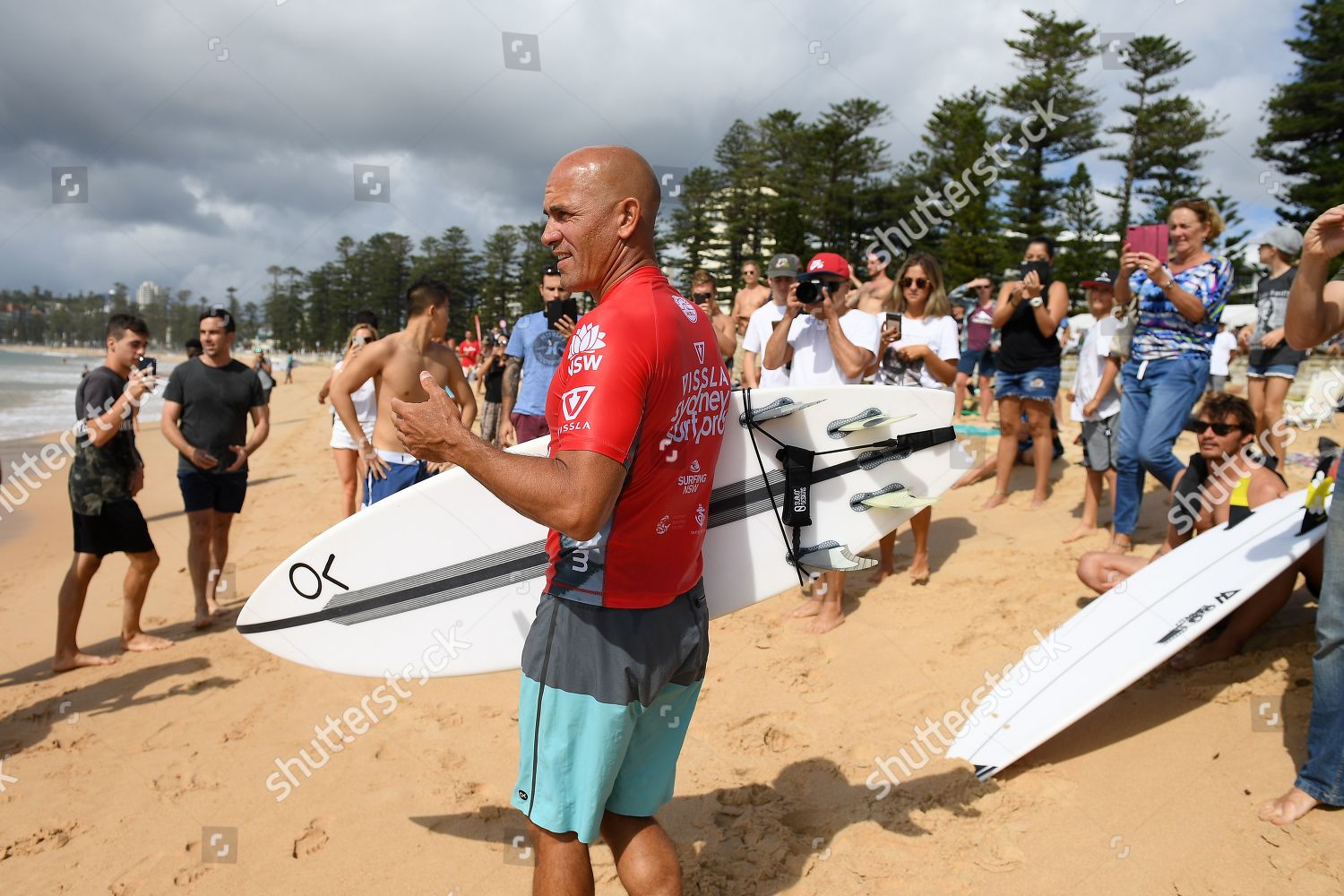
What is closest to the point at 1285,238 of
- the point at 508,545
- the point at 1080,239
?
the point at 508,545

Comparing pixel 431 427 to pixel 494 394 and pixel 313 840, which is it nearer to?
pixel 313 840

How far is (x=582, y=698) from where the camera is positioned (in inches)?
65.7

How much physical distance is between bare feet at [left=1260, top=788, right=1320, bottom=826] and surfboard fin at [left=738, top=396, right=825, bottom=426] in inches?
73.4

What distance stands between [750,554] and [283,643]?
1.80m

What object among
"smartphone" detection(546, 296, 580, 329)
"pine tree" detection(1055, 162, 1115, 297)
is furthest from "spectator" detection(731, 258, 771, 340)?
"pine tree" detection(1055, 162, 1115, 297)

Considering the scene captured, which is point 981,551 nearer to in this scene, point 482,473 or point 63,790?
point 482,473

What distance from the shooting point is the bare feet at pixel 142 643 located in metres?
4.64

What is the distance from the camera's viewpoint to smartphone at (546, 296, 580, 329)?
4.93 metres

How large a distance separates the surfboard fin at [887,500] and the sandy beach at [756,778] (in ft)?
3.41

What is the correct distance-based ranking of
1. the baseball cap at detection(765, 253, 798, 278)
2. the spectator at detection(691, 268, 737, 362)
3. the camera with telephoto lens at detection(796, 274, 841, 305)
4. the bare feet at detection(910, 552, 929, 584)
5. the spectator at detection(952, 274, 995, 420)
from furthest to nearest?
the spectator at detection(952, 274, 995, 420) → the spectator at detection(691, 268, 737, 362) → the bare feet at detection(910, 552, 929, 584) → the baseball cap at detection(765, 253, 798, 278) → the camera with telephoto lens at detection(796, 274, 841, 305)

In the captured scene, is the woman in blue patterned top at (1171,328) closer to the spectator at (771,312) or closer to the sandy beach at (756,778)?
the sandy beach at (756,778)

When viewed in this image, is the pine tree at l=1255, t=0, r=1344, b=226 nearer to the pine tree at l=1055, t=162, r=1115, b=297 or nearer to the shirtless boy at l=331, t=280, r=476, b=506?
the pine tree at l=1055, t=162, r=1115, b=297

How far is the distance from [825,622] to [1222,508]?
6.59 ft

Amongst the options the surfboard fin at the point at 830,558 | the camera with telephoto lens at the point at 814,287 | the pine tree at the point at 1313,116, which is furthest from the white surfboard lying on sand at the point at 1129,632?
the pine tree at the point at 1313,116
